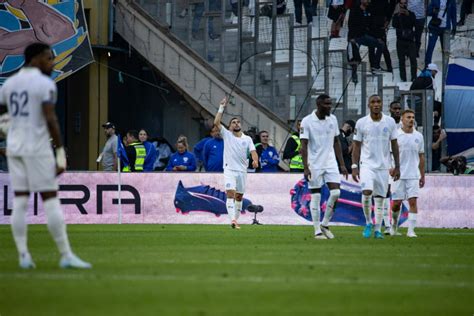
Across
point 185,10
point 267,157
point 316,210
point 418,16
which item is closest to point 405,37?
point 418,16

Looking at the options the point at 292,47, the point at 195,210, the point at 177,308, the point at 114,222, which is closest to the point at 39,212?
the point at 114,222

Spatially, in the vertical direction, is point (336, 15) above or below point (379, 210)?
above

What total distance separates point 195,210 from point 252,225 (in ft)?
5.83

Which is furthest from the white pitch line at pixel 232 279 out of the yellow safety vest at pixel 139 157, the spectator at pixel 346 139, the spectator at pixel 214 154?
the yellow safety vest at pixel 139 157

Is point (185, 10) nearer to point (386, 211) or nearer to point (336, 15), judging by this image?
point (336, 15)

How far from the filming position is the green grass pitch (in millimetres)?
8008

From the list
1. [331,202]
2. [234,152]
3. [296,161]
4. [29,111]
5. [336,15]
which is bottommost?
[296,161]

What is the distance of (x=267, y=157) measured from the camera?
26312 mm

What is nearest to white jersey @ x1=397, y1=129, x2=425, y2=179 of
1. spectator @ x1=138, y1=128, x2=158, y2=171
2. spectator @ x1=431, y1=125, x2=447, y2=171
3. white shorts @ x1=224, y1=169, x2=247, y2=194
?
white shorts @ x1=224, y1=169, x2=247, y2=194

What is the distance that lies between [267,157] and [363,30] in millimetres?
4497

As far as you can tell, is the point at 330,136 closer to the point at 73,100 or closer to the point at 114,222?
the point at 114,222

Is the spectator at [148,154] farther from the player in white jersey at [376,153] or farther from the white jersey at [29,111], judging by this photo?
the white jersey at [29,111]

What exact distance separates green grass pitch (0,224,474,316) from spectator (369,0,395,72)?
1302cm

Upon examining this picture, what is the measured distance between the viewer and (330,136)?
17.7 meters
